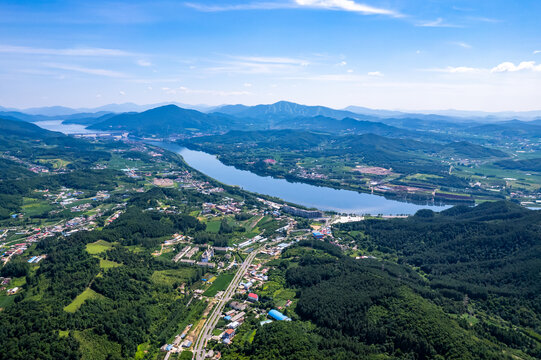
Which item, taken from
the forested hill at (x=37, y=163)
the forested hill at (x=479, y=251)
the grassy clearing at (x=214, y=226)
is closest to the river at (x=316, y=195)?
the forested hill at (x=479, y=251)

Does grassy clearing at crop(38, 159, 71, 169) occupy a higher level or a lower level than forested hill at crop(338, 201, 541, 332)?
higher

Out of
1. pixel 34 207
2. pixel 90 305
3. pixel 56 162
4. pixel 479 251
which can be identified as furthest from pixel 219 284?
pixel 56 162

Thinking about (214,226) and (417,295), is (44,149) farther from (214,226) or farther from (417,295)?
(417,295)

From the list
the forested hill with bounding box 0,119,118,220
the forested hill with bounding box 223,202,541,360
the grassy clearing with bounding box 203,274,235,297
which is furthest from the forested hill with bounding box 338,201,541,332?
the forested hill with bounding box 0,119,118,220

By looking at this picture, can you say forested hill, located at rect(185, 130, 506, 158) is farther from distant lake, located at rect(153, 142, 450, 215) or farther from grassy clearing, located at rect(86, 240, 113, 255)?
grassy clearing, located at rect(86, 240, 113, 255)

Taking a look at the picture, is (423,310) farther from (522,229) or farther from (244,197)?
(244,197)

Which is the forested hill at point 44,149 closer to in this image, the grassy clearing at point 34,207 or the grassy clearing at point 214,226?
the grassy clearing at point 34,207
